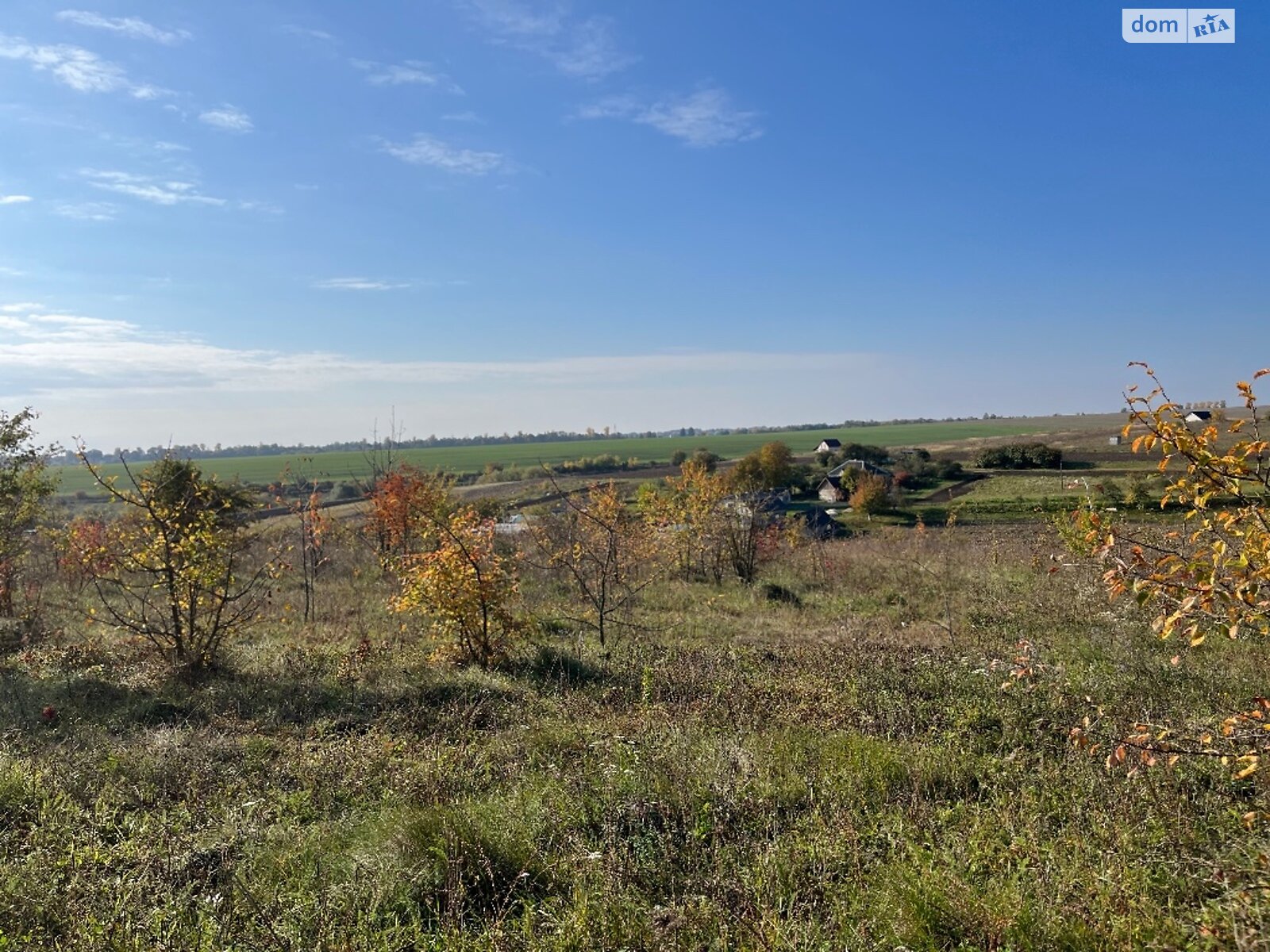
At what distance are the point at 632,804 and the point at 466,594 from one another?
175 inches

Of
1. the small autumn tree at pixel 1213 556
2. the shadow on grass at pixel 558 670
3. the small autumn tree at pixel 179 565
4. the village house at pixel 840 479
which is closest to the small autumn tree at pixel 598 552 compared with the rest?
the shadow on grass at pixel 558 670

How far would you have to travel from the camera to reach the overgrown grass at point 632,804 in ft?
10.4

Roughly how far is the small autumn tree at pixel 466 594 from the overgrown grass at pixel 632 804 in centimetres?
51

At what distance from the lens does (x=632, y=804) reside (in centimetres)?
423

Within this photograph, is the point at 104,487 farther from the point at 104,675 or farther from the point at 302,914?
the point at 302,914

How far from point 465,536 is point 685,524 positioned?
8.77 m

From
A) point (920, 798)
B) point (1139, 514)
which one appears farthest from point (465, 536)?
point (1139, 514)

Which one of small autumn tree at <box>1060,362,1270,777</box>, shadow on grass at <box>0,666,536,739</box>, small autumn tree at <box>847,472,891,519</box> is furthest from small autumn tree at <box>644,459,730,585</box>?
small autumn tree at <box>847,472,891,519</box>

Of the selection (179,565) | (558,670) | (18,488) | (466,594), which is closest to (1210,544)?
(558,670)

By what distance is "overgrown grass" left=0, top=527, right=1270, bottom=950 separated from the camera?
10.4 feet

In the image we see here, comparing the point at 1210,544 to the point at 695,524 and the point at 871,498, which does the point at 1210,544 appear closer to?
the point at 695,524

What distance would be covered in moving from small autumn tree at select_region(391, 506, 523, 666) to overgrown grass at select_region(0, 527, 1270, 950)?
1.67ft

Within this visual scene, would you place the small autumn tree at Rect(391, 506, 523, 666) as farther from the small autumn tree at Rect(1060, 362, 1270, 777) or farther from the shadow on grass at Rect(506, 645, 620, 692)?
the small autumn tree at Rect(1060, 362, 1270, 777)

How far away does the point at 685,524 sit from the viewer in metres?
16.8
